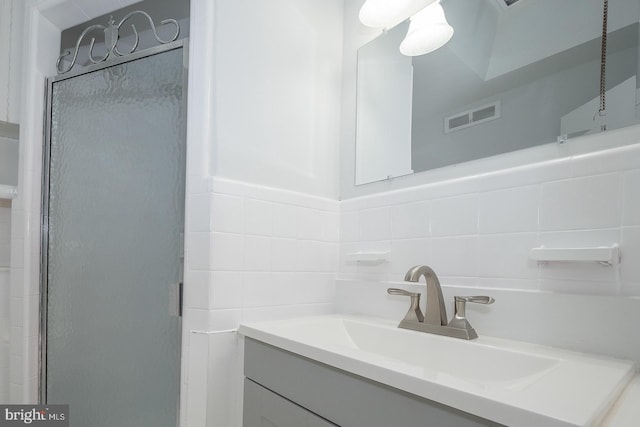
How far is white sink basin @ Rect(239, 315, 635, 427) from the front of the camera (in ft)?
1.45

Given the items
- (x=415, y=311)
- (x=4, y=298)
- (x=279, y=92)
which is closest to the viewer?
(x=415, y=311)

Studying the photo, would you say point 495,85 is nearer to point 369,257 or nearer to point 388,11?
point 388,11

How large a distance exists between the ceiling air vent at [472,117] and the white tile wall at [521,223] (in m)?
0.18

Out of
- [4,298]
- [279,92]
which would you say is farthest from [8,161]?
[279,92]

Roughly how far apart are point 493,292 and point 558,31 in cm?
72

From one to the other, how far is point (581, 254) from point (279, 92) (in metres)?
1.06

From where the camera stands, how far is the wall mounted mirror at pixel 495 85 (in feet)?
2.67

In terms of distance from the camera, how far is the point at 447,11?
1146 mm

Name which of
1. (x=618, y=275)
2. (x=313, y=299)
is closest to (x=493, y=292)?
(x=618, y=275)

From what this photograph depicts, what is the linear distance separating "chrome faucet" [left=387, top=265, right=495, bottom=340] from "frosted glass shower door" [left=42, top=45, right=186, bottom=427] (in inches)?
30.1

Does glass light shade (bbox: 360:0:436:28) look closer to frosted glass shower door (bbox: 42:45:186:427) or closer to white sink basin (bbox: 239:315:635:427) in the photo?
frosted glass shower door (bbox: 42:45:186:427)

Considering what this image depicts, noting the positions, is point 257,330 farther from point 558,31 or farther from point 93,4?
point 93,4

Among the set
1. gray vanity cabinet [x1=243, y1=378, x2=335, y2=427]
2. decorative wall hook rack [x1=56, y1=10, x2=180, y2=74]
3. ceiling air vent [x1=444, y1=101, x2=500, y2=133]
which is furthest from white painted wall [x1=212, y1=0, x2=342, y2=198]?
gray vanity cabinet [x1=243, y1=378, x2=335, y2=427]

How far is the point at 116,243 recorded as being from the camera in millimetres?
1313
